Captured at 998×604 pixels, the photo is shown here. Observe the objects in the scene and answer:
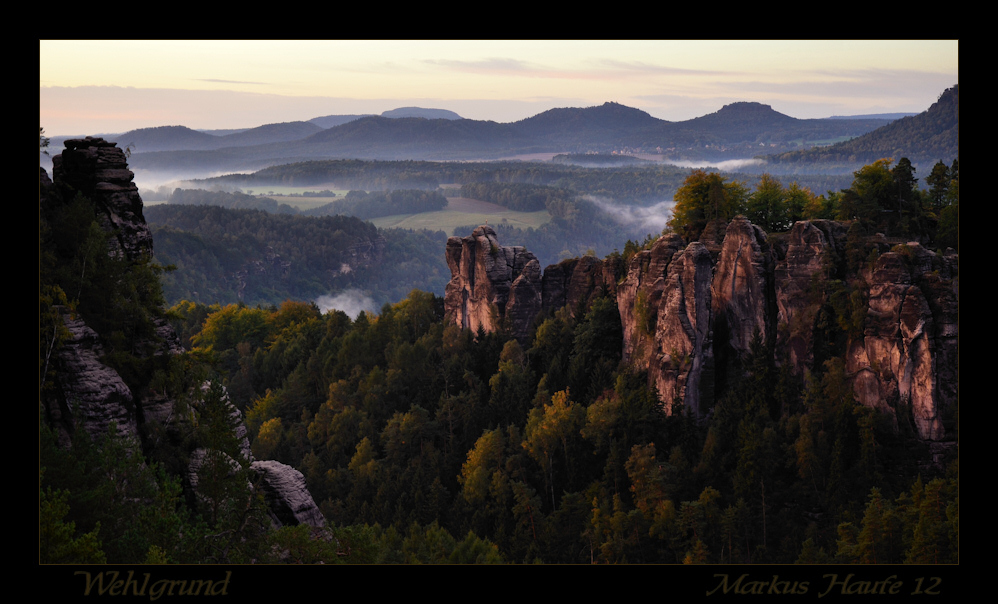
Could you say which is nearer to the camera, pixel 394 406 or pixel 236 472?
pixel 236 472

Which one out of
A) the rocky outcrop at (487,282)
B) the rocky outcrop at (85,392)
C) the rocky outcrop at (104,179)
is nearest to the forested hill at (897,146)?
the rocky outcrop at (487,282)

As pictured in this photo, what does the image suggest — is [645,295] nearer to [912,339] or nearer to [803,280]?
[803,280]

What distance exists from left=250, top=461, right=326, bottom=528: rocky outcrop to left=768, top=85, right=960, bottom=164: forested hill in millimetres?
33138

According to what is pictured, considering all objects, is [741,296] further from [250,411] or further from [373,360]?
[250,411]

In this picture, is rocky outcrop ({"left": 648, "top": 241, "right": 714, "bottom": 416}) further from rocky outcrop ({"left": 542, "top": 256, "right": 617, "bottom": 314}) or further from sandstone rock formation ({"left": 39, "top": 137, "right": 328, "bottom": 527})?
sandstone rock formation ({"left": 39, "top": 137, "right": 328, "bottom": 527})

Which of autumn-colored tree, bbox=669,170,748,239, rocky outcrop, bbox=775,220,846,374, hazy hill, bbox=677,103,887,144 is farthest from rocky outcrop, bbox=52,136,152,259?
autumn-colored tree, bbox=669,170,748,239

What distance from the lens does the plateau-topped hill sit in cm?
4353

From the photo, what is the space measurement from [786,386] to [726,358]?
419 centimetres

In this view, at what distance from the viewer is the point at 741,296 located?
51219mm

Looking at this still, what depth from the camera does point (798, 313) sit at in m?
49.6

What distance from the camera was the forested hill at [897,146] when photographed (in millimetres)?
48719

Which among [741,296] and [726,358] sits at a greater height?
[741,296]
